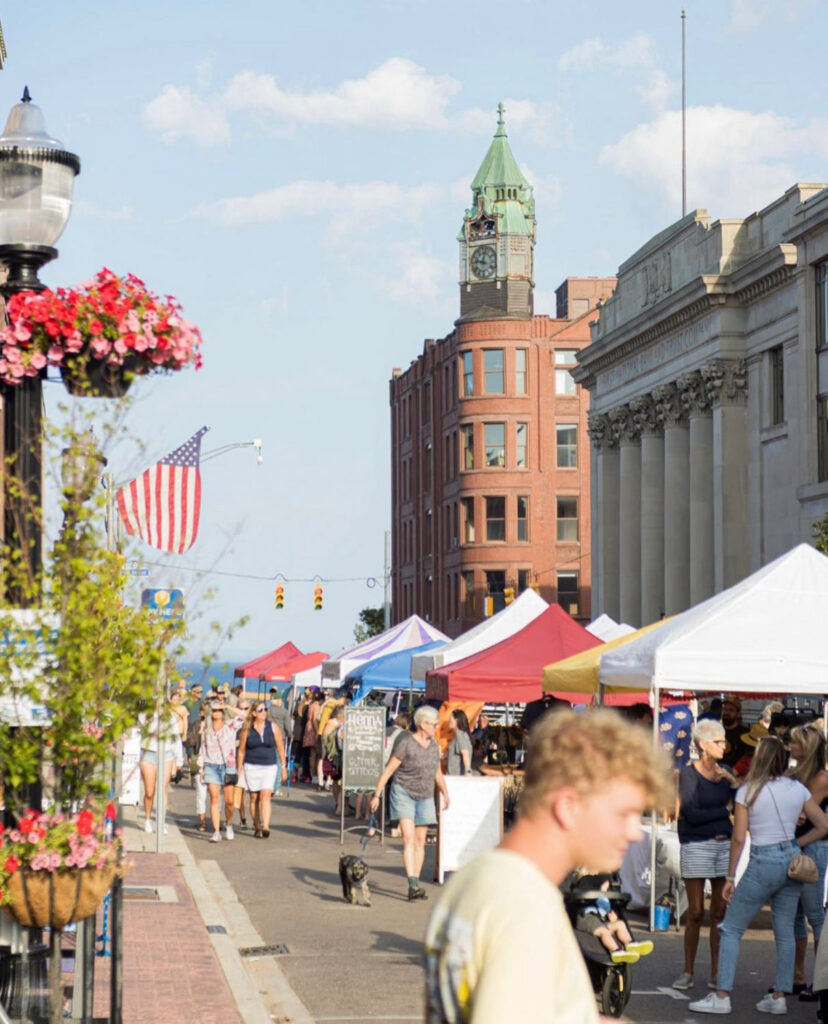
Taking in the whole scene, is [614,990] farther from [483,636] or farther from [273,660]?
[273,660]

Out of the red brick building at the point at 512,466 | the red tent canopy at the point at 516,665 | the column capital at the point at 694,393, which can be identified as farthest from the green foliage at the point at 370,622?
the red tent canopy at the point at 516,665

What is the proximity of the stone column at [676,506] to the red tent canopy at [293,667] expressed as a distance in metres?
16.8

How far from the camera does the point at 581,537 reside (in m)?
86.3

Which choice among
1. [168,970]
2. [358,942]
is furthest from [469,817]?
[168,970]

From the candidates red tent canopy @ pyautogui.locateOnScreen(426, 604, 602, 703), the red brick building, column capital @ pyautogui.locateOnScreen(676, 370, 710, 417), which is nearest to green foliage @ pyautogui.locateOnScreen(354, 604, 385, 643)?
the red brick building

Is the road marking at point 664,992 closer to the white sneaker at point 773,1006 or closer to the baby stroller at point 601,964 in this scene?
the white sneaker at point 773,1006

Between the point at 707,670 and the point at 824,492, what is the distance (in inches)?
1318

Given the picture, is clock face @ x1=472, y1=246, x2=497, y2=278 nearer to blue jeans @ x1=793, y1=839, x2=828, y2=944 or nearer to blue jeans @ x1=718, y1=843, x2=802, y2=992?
blue jeans @ x1=793, y1=839, x2=828, y2=944

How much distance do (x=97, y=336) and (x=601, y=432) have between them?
62271 millimetres

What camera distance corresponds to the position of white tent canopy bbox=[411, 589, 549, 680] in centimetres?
2652

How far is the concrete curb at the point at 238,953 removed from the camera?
1084cm

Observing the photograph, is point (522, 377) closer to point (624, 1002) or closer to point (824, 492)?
point (824, 492)

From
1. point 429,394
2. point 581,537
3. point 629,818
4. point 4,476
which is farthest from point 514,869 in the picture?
point 429,394

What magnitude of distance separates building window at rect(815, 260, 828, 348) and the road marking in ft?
125
